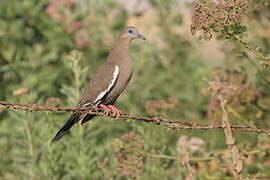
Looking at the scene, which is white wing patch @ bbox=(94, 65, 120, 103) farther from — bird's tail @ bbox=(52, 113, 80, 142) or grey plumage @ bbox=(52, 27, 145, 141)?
bird's tail @ bbox=(52, 113, 80, 142)

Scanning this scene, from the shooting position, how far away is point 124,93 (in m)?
7.62

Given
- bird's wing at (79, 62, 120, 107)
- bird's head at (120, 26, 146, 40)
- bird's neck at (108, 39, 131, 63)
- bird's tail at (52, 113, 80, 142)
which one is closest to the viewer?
bird's tail at (52, 113, 80, 142)

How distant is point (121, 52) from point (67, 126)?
4.07 feet

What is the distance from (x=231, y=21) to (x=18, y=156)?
8.89 ft

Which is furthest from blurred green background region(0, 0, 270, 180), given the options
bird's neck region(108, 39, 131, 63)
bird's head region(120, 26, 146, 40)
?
bird's head region(120, 26, 146, 40)

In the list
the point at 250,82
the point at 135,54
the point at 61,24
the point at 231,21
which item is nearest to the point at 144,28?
the point at 135,54

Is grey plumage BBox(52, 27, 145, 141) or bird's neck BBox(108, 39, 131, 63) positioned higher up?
bird's neck BBox(108, 39, 131, 63)

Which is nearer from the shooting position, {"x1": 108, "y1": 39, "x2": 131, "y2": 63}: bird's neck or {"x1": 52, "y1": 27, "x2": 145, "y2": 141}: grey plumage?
{"x1": 52, "y1": 27, "x2": 145, "y2": 141}: grey plumage

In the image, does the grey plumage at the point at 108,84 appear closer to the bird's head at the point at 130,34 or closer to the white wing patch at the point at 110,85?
the white wing patch at the point at 110,85

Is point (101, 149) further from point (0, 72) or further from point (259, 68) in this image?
point (0, 72)

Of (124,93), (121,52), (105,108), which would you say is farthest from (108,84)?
(124,93)

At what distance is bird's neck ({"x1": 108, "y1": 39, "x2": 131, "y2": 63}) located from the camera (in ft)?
18.3

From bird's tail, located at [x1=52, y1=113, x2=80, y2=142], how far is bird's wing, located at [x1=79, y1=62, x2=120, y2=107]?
0.36 m

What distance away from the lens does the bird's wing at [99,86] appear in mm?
5156
